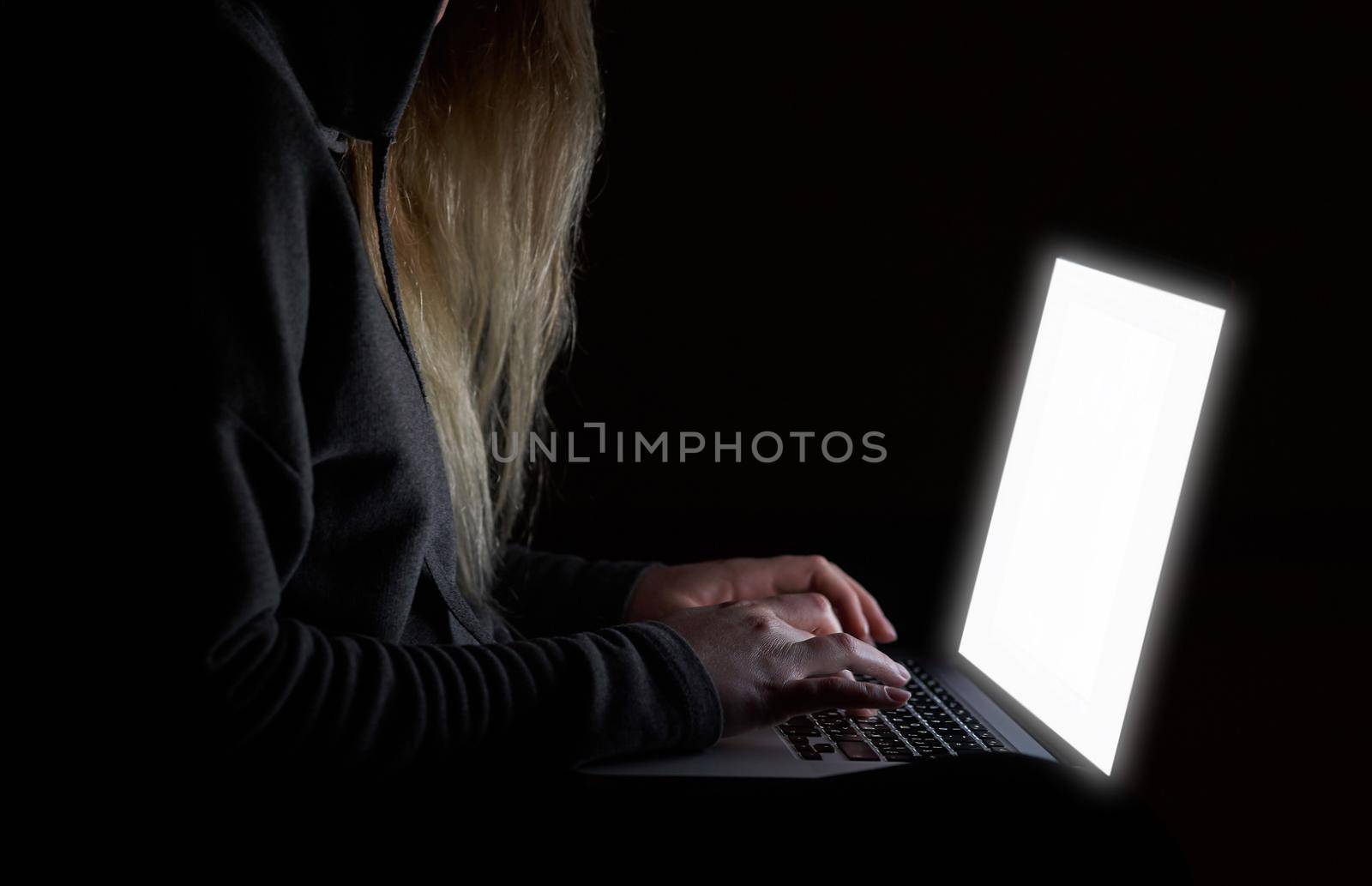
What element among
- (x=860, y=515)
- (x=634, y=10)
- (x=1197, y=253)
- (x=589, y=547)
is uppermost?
(x=634, y=10)

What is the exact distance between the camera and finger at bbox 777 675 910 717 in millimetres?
760

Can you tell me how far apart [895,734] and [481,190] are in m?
0.61

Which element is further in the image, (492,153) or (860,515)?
(860,515)

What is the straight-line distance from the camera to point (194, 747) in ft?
2.04

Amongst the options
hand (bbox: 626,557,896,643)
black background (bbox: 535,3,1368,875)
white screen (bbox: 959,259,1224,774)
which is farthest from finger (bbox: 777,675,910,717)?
black background (bbox: 535,3,1368,875)

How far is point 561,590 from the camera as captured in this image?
1129 millimetres

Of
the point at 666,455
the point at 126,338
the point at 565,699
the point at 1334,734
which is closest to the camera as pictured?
the point at 126,338

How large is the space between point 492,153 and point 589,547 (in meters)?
0.63

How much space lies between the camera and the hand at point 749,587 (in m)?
1.08

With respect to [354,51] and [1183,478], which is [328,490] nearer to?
[354,51]

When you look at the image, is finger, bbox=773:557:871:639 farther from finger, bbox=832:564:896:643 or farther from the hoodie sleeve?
the hoodie sleeve

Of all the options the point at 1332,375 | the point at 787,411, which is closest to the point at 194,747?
the point at 787,411

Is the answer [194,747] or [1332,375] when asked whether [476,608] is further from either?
[1332,375]

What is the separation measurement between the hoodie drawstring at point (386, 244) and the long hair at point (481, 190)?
137 mm
